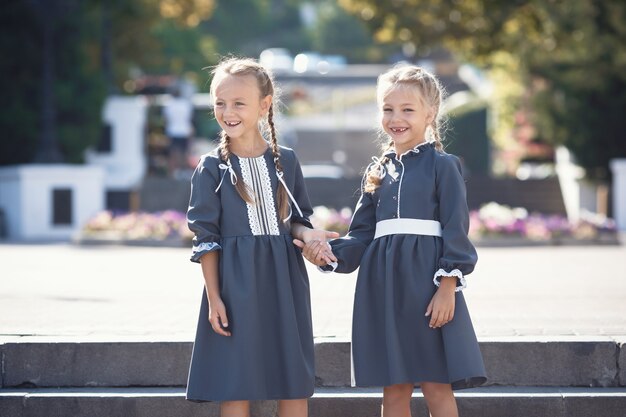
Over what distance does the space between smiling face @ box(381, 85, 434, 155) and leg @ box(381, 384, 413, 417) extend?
103 cm

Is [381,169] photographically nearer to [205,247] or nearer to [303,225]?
[303,225]

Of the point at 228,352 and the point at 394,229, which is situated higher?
the point at 394,229

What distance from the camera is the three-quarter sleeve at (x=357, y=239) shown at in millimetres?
4730

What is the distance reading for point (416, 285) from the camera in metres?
4.50

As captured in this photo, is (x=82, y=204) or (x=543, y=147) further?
(x=543, y=147)

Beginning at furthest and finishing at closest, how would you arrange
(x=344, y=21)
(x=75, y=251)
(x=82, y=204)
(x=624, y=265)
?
(x=344, y=21), (x=82, y=204), (x=75, y=251), (x=624, y=265)

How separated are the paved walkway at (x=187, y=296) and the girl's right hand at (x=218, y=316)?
4.08ft

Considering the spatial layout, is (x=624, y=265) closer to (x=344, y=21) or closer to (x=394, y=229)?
(x=394, y=229)

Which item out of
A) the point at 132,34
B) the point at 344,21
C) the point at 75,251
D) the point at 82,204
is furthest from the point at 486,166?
the point at 344,21

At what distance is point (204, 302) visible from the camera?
4.56m

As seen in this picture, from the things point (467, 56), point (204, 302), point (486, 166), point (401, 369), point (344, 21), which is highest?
point (344, 21)

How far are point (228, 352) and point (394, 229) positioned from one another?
853mm

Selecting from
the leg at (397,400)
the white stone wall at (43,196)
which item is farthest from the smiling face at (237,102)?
the white stone wall at (43,196)

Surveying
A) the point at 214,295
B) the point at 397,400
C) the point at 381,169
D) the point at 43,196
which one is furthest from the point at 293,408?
the point at 43,196
